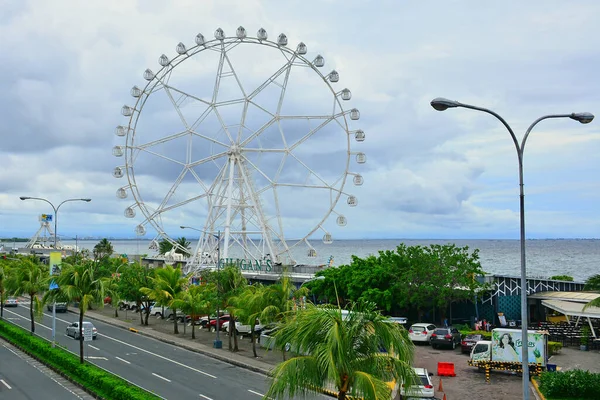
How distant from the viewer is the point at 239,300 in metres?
34.3

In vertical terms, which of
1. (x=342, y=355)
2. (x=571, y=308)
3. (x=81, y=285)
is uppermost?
(x=342, y=355)

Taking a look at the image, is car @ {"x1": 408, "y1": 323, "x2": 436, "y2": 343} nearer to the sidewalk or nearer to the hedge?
the sidewalk

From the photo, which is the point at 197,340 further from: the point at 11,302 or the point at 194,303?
the point at 11,302

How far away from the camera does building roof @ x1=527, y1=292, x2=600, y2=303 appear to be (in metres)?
40.5

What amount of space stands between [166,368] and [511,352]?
1636 centimetres

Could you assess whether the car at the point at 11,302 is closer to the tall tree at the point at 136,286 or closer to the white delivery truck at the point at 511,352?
the tall tree at the point at 136,286

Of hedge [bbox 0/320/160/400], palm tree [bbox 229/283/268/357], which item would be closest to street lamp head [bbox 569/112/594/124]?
hedge [bbox 0/320/160/400]

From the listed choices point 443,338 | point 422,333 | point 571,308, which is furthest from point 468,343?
point 571,308

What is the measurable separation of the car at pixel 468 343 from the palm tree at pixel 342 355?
23955 millimetres

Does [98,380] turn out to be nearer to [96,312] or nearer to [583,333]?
[583,333]

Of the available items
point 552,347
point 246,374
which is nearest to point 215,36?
point 246,374

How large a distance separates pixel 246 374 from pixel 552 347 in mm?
16633

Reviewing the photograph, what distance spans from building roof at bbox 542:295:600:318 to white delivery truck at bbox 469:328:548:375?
7893 millimetres

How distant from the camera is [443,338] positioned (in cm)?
3688
